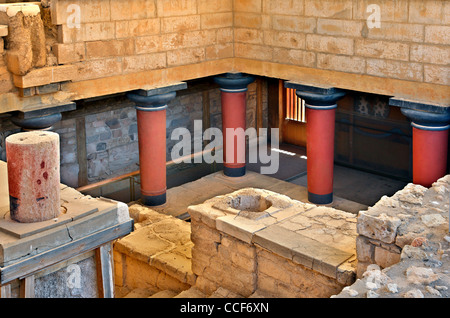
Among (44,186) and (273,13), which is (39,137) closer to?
(44,186)

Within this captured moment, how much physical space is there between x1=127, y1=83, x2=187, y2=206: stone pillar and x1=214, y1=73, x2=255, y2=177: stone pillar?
4.26ft

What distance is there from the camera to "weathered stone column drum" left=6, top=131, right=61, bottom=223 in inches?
181

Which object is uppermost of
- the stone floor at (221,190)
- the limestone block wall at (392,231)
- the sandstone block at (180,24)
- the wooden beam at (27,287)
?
the sandstone block at (180,24)

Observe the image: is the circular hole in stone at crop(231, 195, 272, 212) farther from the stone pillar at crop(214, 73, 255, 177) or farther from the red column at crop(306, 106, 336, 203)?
the stone pillar at crop(214, 73, 255, 177)

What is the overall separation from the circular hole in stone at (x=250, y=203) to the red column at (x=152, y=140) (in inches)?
135

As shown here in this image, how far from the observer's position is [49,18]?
902cm

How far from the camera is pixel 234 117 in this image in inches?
475

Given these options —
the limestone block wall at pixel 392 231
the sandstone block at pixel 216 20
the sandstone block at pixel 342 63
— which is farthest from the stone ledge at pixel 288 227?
the sandstone block at pixel 216 20

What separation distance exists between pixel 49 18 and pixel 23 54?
759mm

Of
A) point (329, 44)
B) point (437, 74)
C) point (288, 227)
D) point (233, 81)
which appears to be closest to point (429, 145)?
point (437, 74)

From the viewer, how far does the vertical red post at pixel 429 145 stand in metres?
9.23

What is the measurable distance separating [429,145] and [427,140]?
8 centimetres

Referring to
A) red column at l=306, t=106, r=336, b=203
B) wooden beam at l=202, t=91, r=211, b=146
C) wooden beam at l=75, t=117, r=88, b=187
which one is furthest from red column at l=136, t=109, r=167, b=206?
wooden beam at l=202, t=91, r=211, b=146

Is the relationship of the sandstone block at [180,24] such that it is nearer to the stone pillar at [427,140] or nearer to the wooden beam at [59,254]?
the stone pillar at [427,140]
